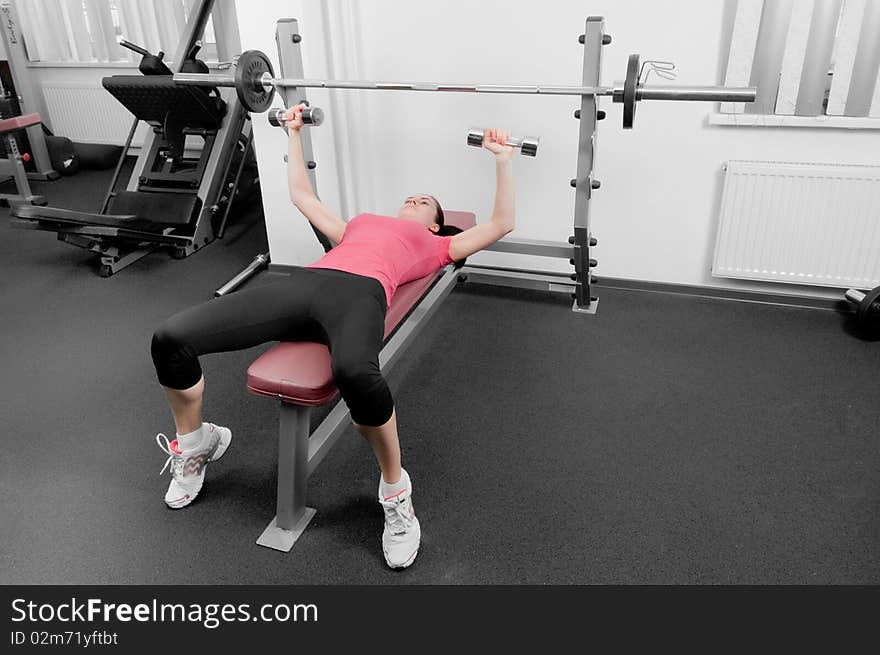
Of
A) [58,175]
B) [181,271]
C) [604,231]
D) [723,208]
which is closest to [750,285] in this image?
[723,208]

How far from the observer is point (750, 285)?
278 centimetres

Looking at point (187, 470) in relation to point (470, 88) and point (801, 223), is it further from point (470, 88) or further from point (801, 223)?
point (801, 223)

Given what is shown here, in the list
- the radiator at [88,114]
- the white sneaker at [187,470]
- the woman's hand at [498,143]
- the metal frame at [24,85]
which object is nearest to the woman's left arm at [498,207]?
the woman's hand at [498,143]

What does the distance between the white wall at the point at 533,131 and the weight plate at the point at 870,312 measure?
0.96 feet

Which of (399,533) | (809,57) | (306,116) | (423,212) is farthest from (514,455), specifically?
(809,57)

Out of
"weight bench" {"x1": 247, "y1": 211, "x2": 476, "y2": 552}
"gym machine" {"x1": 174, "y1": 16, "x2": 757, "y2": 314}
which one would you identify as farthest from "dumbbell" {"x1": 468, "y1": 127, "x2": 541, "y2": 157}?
"weight bench" {"x1": 247, "y1": 211, "x2": 476, "y2": 552}

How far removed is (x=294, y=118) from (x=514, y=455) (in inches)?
47.8

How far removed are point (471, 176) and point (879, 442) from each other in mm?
1707

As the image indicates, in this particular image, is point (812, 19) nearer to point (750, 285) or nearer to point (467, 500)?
point (750, 285)

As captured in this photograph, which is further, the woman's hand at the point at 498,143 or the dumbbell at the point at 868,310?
the dumbbell at the point at 868,310

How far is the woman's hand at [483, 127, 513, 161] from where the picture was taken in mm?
2010

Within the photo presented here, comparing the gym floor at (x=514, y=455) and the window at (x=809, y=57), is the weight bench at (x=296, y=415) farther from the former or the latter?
the window at (x=809, y=57)

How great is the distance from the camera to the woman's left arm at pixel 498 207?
6.53 ft

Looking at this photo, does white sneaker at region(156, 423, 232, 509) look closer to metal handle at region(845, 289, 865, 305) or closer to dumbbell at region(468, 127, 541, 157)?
dumbbell at region(468, 127, 541, 157)
